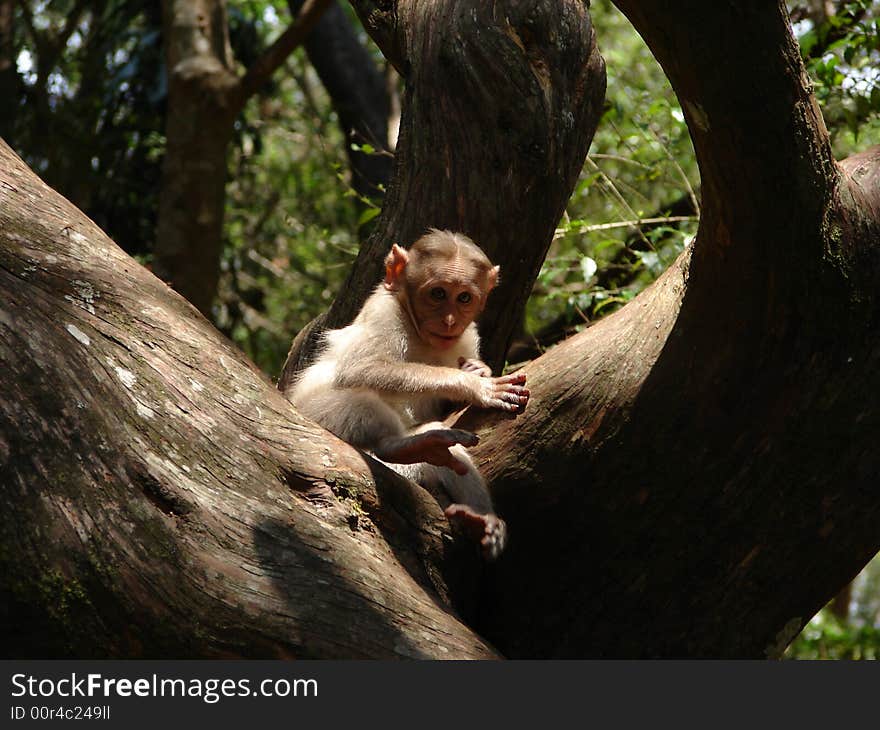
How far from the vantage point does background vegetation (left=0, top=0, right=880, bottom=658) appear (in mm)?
6855

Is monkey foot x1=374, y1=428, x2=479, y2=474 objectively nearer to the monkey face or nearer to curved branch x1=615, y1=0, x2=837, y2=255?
the monkey face

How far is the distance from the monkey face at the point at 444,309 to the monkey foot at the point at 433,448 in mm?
825

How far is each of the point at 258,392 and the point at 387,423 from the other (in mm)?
1019

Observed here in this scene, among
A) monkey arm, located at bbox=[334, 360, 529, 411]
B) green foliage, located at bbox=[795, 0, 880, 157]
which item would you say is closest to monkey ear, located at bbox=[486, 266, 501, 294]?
monkey arm, located at bbox=[334, 360, 529, 411]

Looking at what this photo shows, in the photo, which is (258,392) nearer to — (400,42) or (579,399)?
(579,399)

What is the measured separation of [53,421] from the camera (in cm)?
312

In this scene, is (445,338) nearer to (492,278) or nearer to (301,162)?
(492,278)

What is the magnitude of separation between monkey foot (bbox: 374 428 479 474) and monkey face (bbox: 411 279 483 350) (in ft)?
2.71

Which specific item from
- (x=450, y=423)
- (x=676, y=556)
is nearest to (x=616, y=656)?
(x=676, y=556)

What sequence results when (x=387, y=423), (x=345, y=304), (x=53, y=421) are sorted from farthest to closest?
(x=345, y=304) → (x=387, y=423) → (x=53, y=421)

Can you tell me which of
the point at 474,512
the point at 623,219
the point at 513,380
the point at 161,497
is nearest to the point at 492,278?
the point at 513,380

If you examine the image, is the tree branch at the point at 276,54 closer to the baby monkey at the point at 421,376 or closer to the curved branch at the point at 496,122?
the curved branch at the point at 496,122

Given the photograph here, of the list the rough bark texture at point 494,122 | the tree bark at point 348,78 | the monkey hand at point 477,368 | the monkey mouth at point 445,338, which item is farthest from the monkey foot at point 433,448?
the tree bark at point 348,78

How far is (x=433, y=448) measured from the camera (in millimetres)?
4066
